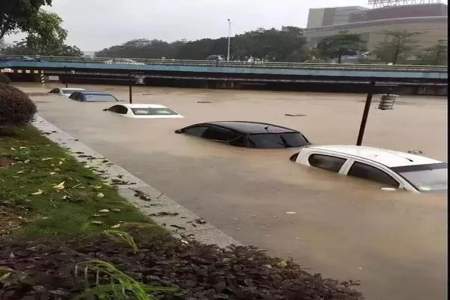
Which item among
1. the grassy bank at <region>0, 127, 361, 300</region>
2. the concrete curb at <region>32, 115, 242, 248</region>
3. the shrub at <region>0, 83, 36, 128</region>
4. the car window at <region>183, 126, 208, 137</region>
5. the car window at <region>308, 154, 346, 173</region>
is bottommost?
the car window at <region>183, 126, 208, 137</region>

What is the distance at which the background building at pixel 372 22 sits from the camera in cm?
8994

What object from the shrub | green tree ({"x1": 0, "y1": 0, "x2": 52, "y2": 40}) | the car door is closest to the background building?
green tree ({"x1": 0, "y1": 0, "x2": 52, "y2": 40})

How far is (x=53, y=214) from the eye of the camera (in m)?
6.08

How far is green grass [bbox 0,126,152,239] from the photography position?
5.64m

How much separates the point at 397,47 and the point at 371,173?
9116 cm

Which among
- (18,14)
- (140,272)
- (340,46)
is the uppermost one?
(18,14)

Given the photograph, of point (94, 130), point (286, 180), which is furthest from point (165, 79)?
point (286, 180)

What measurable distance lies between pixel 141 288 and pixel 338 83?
6183 cm

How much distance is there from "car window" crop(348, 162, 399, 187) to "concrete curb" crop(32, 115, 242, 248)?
4.78 m

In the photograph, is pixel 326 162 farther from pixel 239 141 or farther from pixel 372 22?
pixel 372 22

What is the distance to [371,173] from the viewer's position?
11.4m

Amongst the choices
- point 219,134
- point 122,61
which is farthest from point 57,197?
point 122,61

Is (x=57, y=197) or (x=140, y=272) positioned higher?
(x=140, y=272)

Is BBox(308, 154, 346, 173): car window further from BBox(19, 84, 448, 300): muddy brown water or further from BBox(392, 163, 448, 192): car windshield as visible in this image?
BBox(392, 163, 448, 192): car windshield
